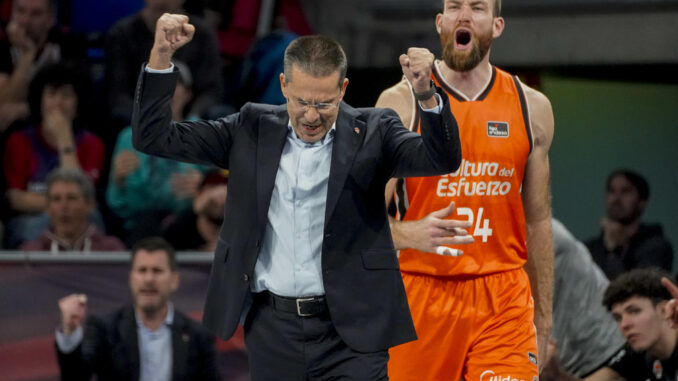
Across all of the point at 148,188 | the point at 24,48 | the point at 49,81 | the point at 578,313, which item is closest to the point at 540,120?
the point at 578,313

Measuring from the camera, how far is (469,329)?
4.61 meters

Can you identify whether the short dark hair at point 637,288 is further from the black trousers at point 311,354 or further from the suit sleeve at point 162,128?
the suit sleeve at point 162,128

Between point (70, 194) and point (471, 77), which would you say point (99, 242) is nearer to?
point (70, 194)

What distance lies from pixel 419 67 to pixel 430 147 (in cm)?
27

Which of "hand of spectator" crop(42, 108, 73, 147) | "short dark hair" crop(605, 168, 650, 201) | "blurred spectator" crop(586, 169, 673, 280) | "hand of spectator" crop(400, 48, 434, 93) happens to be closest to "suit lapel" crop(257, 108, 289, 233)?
"hand of spectator" crop(400, 48, 434, 93)

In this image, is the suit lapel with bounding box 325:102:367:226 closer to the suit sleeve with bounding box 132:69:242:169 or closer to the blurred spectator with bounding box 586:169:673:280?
the suit sleeve with bounding box 132:69:242:169

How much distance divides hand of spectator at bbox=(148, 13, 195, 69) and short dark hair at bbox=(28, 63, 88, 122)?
440 cm

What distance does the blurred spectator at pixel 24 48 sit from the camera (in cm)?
814

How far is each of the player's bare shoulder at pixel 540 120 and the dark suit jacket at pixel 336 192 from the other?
1.06 metres

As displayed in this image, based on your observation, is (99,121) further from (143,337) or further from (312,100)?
(312,100)

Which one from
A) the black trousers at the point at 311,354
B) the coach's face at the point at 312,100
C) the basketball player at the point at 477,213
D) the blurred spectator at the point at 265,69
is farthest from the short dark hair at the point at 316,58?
the blurred spectator at the point at 265,69

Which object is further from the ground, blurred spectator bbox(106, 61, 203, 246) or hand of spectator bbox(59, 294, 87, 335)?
blurred spectator bbox(106, 61, 203, 246)

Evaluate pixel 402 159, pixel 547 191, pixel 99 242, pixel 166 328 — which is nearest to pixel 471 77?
pixel 547 191

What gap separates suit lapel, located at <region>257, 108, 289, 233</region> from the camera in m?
3.80
